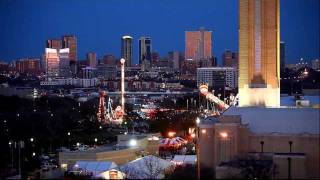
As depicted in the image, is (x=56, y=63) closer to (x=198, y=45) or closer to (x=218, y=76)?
(x=198, y=45)

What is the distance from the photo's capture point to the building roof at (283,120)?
10344 mm

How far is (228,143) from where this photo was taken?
1030 cm

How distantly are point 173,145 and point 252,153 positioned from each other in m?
7.33

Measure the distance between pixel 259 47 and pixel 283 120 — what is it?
311 cm

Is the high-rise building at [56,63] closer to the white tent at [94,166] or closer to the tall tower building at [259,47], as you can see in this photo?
the tall tower building at [259,47]

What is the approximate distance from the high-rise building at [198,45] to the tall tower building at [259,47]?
58.8 m

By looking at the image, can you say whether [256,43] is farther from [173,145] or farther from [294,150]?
[173,145]

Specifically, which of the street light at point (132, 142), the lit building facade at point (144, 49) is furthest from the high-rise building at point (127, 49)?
the street light at point (132, 142)

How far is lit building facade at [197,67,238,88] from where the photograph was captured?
50.6 m

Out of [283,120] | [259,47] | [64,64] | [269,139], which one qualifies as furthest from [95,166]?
[64,64]

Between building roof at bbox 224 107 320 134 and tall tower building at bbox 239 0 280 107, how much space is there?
2.25 m

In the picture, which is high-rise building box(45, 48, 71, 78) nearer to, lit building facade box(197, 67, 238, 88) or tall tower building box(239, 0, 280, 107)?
lit building facade box(197, 67, 238, 88)

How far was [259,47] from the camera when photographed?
13406 millimetres

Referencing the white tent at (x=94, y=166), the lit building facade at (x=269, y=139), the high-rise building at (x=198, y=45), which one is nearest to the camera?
the lit building facade at (x=269, y=139)
